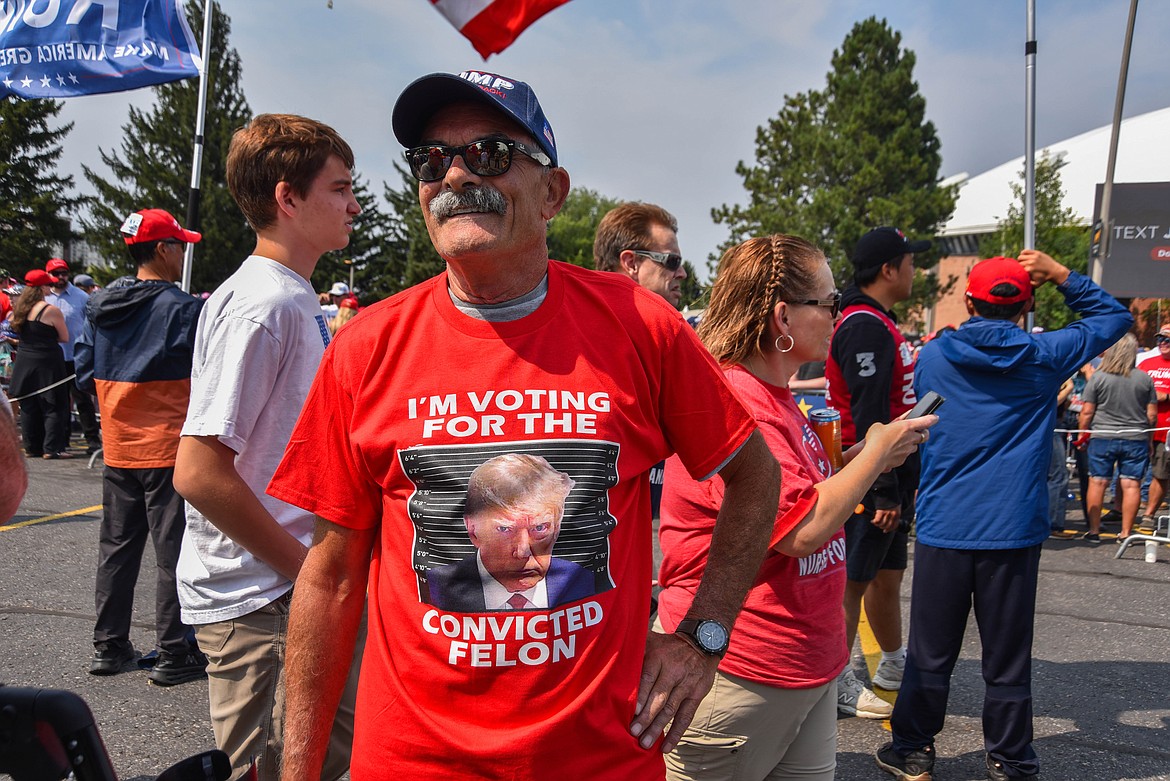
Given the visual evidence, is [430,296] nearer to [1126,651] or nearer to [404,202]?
[1126,651]

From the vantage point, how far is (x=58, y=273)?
42.4 feet

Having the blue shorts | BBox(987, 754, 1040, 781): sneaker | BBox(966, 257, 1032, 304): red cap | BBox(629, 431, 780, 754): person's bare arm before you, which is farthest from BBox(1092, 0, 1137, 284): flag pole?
BBox(629, 431, 780, 754): person's bare arm

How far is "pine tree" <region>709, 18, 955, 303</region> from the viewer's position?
130 ft

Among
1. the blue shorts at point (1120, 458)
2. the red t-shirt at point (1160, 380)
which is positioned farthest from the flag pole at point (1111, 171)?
the blue shorts at point (1120, 458)

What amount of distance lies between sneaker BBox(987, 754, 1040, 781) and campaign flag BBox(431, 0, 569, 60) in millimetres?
4212

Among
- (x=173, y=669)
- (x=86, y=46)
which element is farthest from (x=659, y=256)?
(x=86, y=46)

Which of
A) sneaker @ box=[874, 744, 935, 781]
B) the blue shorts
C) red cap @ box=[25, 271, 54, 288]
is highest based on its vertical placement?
red cap @ box=[25, 271, 54, 288]

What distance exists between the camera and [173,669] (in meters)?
4.49

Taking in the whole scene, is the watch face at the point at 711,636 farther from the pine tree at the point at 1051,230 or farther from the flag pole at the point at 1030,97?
the pine tree at the point at 1051,230

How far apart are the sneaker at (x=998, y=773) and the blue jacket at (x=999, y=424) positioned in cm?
86

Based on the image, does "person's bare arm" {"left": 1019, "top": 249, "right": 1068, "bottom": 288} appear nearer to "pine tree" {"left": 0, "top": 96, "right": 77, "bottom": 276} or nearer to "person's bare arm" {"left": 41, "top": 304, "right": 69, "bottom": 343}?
"person's bare arm" {"left": 41, "top": 304, "right": 69, "bottom": 343}

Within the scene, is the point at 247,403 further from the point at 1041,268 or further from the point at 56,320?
the point at 56,320

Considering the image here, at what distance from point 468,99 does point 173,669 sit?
12.9 ft

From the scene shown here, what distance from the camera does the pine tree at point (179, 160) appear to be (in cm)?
4591
